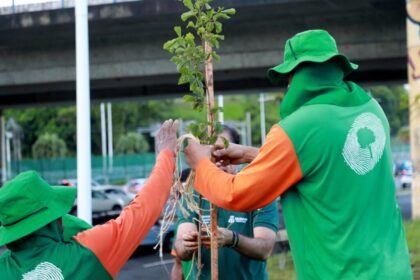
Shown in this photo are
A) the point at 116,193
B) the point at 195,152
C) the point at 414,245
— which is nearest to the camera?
the point at 195,152

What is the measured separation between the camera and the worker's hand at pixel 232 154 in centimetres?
344

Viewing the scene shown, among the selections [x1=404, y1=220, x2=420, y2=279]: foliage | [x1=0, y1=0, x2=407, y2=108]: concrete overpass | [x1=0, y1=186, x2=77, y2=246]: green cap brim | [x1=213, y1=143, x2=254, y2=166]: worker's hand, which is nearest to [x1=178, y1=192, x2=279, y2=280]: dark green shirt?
[x1=213, y1=143, x2=254, y2=166]: worker's hand

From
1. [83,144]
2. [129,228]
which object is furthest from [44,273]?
[83,144]

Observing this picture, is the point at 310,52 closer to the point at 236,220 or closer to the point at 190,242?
the point at 190,242

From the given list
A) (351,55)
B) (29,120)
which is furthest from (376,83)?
(29,120)

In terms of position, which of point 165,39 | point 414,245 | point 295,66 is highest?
point 165,39

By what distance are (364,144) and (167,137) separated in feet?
2.86

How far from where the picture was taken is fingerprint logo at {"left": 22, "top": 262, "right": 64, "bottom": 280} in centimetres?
288

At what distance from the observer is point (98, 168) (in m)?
55.7

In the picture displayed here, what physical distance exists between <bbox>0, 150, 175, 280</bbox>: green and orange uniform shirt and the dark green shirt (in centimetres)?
86

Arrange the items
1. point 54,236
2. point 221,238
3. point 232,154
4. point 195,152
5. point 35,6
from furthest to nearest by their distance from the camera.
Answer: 1. point 35,6
2. point 221,238
3. point 232,154
4. point 195,152
5. point 54,236

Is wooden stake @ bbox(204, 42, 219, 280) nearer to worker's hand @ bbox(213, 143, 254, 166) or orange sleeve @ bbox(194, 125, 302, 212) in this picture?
worker's hand @ bbox(213, 143, 254, 166)

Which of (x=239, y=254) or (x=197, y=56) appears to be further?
(x=239, y=254)

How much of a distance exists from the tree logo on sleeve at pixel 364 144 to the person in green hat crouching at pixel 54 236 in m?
0.86
